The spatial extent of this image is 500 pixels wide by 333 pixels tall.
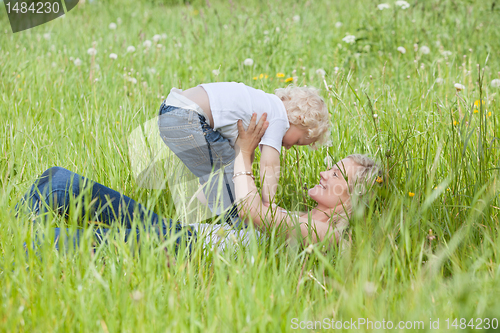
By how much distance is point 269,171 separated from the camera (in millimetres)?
2045

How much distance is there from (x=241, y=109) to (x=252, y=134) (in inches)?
6.1

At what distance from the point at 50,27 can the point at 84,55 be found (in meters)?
1.45

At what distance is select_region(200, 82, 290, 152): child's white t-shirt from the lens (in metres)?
2.14

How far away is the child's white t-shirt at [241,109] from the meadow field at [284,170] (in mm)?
268

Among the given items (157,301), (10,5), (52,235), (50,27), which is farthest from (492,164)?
(10,5)

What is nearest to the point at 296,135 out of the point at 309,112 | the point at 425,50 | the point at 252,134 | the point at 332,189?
the point at 309,112

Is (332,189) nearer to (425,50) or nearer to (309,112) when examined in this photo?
(309,112)

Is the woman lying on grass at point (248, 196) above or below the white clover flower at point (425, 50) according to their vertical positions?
below

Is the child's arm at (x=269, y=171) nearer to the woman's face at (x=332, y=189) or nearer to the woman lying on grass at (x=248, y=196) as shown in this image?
the woman lying on grass at (x=248, y=196)

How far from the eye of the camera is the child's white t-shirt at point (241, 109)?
2.14m

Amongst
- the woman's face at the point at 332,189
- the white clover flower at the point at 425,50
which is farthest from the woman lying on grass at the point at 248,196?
the white clover flower at the point at 425,50

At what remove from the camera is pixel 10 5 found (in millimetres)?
6199

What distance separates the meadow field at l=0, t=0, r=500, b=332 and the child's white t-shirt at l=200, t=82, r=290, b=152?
27 cm

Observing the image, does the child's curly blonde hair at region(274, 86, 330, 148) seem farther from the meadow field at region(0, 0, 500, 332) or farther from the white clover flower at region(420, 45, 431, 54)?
the white clover flower at region(420, 45, 431, 54)
